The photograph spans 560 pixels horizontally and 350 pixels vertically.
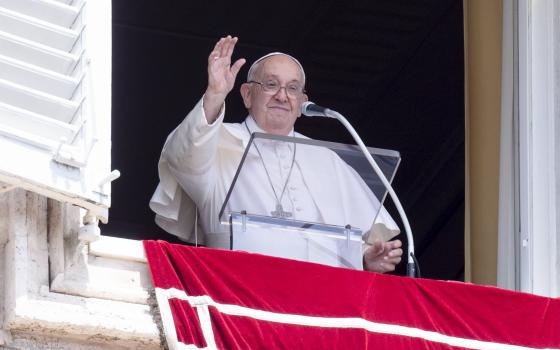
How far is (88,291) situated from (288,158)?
3.20 feet

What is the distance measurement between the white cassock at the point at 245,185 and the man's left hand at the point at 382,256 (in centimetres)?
8

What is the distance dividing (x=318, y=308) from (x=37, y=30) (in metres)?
1.05

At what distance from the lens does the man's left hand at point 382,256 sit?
6.06 meters

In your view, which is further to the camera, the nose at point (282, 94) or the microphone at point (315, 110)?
the nose at point (282, 94)

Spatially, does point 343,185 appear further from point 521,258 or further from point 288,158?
point 521,258

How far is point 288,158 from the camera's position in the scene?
607cm

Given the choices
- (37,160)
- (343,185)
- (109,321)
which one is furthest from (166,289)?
(343,185)

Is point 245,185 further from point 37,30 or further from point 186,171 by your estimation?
point 37,30

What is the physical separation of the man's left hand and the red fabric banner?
0.40 metres

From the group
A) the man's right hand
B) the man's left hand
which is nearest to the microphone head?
the man's right hand

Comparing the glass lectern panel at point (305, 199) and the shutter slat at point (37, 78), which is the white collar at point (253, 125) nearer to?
the glass lectern panel at point (305, 199)

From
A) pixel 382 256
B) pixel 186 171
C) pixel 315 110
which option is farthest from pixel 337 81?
pixel 315 110

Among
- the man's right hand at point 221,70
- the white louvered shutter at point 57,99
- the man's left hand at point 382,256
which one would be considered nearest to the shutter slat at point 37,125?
the white louvered shutter at point 57,99

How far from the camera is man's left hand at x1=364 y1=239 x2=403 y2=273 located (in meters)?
6.06
